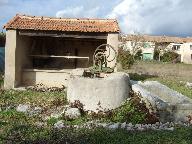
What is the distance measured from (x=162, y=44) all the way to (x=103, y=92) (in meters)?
59.1

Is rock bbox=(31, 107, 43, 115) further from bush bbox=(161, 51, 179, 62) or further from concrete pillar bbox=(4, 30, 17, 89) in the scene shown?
bush bbox=(161, 51, 179, 62)

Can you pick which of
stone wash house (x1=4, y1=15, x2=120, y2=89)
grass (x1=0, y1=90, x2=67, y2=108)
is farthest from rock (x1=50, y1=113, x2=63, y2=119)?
stone wash house (x1=4, y1=15, x2=120, y2=89)

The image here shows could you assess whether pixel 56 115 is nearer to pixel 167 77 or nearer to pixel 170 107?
pixel 170 107

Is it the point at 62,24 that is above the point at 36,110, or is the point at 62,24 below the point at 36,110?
above

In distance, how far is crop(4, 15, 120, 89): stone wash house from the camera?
821 inches

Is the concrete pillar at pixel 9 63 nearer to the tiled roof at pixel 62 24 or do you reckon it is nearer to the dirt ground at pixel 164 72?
the tiled roof at pixel 62 24

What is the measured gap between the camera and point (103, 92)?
1388 cm

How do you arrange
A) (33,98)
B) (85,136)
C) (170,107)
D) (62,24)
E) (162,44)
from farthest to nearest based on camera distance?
(162,44) < (62,24) < (33,98) < (170,107) < (85,136)

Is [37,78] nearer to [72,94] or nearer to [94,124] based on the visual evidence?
[72,94]

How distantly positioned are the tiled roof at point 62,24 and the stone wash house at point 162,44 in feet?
134

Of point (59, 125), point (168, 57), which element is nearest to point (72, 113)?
point (59, 125)

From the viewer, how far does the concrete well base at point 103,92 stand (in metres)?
13.8

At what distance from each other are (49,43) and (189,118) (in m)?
13.1

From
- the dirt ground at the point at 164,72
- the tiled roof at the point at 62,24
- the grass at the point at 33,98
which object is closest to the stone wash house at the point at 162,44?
the dirt ground at the point at 164,72
